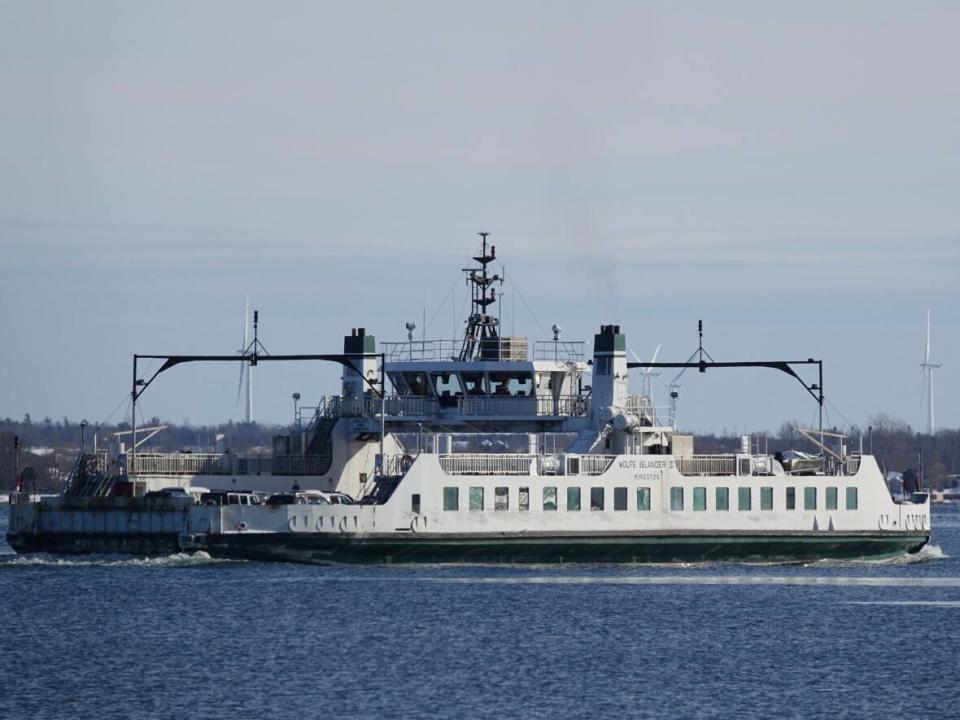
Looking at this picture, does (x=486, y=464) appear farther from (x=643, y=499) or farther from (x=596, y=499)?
(x=643, y=499)

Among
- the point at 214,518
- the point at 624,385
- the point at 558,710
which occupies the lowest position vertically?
the point at 558,710

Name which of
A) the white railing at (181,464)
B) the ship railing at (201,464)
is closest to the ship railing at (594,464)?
the ship railing at (201,464)

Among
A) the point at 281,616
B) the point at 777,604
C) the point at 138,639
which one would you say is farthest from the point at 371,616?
the point at 777,604

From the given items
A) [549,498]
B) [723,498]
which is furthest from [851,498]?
[549,498]

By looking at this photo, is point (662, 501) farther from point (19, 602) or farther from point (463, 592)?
point (19, 602)

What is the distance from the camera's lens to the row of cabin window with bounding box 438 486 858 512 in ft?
204

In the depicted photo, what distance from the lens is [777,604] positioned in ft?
185

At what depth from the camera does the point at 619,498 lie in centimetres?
6372

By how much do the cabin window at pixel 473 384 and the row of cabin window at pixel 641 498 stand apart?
19.3ft

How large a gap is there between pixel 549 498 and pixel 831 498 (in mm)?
9200

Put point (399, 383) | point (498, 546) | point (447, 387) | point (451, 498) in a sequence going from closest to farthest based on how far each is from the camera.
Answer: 1. point (451, 498)
2. point (498, 546)
3. point (447, 387)
4. point (399, 383)

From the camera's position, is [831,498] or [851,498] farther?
[851,498]

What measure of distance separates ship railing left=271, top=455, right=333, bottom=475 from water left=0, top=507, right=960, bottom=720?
269 inches

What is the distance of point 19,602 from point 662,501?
19347 mm
